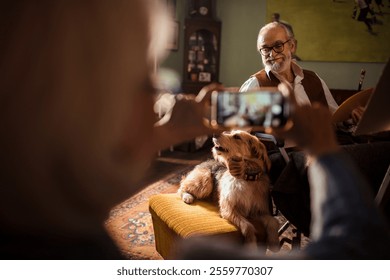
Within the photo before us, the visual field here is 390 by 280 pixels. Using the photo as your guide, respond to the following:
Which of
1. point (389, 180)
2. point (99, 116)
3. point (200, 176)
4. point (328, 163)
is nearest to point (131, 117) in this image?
point (99, 116)

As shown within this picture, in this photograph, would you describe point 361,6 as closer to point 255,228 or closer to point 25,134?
point 255,228

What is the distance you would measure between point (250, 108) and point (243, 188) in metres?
1.28

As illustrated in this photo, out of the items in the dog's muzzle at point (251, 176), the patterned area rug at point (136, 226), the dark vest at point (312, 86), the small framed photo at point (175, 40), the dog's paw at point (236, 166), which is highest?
the small framed photo at point (175, 40)

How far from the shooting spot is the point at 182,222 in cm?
157

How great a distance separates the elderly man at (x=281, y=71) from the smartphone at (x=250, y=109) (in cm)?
147

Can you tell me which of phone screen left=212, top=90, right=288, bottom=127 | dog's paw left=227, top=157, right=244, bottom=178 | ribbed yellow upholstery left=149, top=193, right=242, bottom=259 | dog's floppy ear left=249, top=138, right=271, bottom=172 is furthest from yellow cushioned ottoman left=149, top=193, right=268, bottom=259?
phone screen left=212, top=90, right=288, bottom=127

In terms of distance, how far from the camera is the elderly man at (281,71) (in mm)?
2064

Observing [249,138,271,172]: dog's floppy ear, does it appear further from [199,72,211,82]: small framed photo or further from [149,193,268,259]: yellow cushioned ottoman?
[199,72,211,82]: small framed photo

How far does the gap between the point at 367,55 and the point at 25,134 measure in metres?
5.02

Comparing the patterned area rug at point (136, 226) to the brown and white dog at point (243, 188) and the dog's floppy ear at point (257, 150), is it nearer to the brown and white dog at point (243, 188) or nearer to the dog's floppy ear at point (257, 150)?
the brown and white dog at point (243, 188)

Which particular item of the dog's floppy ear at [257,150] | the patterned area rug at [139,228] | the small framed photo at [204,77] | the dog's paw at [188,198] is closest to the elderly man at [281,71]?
the dog's floppy ear at [257,150]

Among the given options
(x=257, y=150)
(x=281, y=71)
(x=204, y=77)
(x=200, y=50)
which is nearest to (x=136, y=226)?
(x=257, y=150)

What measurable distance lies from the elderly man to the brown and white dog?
434 millimetres

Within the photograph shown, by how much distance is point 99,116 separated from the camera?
415 millimetres
